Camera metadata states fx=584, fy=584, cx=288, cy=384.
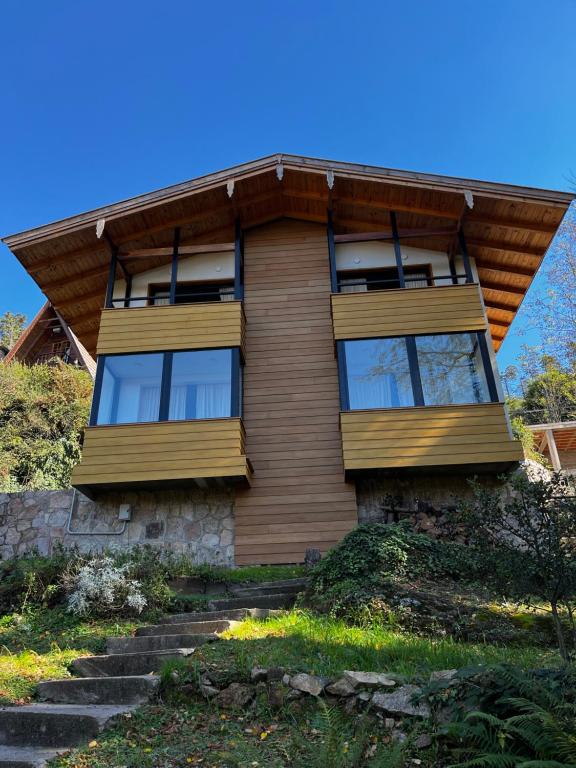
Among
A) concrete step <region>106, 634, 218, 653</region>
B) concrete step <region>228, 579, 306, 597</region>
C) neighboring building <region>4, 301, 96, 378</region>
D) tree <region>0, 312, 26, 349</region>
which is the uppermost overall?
tree <region>0, 312, 26, 349</region>

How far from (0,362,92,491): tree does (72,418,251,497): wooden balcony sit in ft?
15.8

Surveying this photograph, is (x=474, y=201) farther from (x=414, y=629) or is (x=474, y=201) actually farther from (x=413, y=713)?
(x=413, y=713)

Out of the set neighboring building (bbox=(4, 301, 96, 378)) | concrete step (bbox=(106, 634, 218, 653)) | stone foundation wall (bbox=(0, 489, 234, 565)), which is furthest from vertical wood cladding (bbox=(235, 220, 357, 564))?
neighboring building (bbox=(4, 301, 96, 378))

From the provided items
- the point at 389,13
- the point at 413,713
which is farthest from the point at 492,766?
the point at 389,13

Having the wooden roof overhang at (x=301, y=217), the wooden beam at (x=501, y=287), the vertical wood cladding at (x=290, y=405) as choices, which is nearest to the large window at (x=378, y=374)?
the vertical wood cladding at (x=290, y=405)

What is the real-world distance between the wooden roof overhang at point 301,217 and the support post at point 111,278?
0.49 ft

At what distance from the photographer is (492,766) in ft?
8.80

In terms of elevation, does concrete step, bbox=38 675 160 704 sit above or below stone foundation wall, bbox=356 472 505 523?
below

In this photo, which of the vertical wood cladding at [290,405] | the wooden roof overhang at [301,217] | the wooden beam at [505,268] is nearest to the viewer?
the vertical wood cladding at [290,405]

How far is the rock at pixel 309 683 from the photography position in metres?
3.84

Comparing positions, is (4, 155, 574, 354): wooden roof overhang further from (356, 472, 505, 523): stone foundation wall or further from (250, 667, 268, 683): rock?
(250, 667, 268, 683): rock

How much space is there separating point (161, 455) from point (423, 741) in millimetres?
7858

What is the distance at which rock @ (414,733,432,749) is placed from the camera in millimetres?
3113

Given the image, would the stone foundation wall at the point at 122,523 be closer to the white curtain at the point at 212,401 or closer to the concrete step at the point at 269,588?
the white curtain at the point at 212,401
